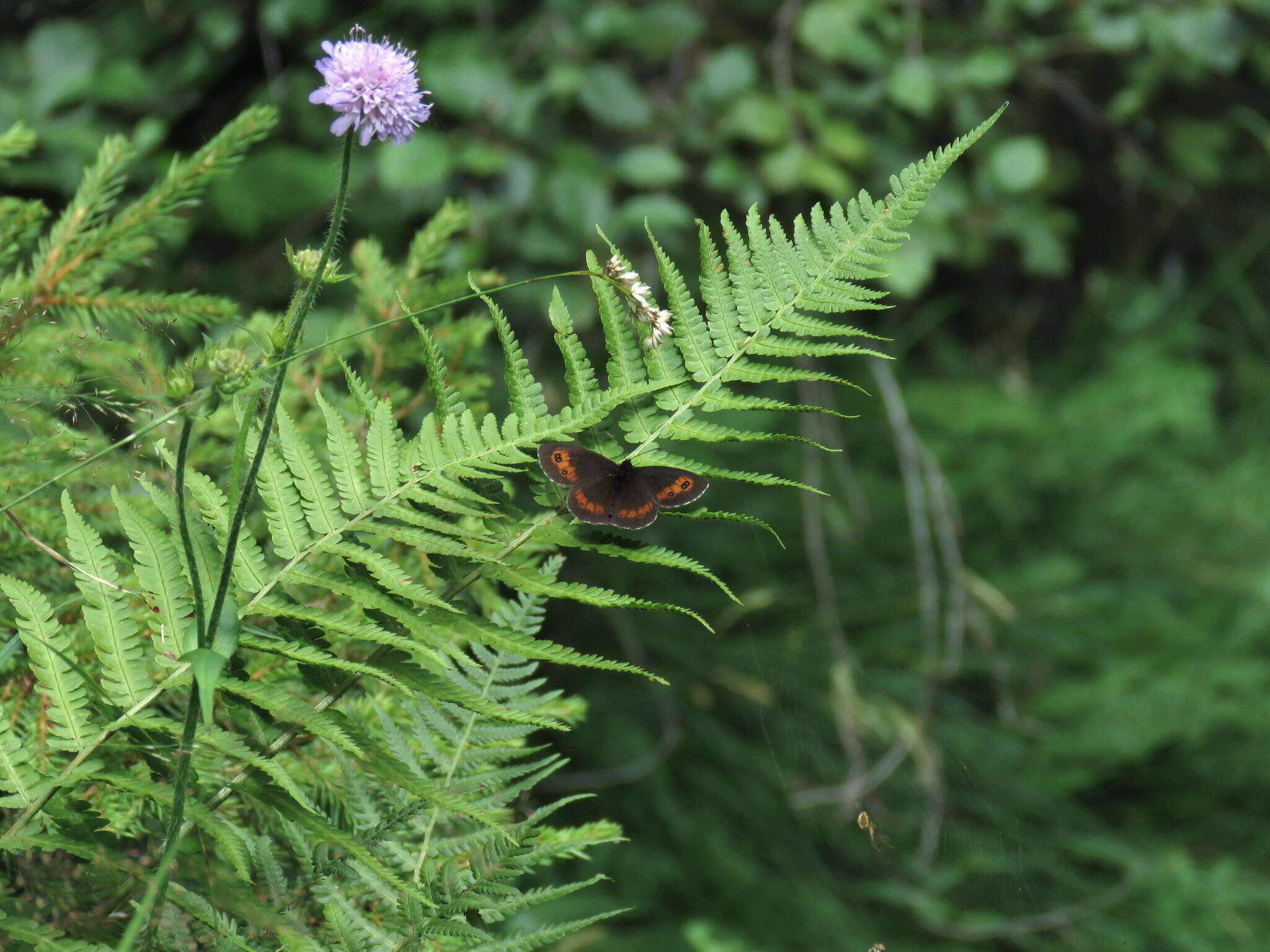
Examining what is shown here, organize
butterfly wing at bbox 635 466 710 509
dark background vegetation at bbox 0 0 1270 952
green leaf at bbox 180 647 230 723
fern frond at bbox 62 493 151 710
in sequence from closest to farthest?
green leaf at bbox 180 647 230 723 → fern frond at bbox 62 493 151 710 → butterfly wing at bbox 635 466 710 509 → dark background vegetation at bbox 0 0 1270 952

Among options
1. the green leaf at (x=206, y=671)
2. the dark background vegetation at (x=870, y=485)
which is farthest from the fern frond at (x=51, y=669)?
the dark background vegetation at (x=870, y=485)

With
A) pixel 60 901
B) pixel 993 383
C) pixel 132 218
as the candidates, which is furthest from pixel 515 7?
pixel 60 901

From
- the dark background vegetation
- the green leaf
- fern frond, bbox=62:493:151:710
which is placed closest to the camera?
the green leaf

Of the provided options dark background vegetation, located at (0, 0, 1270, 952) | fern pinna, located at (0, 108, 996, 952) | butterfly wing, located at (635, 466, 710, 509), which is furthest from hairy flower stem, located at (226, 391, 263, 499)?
dark background vegetation, located at (0, 0, 1270, 952)

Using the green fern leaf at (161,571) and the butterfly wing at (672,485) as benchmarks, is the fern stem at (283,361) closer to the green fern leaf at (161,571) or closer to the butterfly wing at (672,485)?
the green fern leaf at (161,571)

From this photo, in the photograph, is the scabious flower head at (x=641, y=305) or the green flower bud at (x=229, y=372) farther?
the scabious flower head at (x=641, y=305)

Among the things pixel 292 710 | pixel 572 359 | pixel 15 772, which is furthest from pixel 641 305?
pixel 15 772

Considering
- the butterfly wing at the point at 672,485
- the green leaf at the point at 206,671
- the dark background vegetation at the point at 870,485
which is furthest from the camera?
the dark background vegetation at the point at 870,485

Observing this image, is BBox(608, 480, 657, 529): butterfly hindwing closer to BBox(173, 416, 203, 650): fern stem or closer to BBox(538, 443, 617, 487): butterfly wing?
BBox(538, 443, 617, 487): butterfly wing
